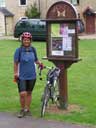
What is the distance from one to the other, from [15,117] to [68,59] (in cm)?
170

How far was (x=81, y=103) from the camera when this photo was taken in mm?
12336

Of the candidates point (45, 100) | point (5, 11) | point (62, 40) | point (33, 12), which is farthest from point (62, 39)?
point (5, 11)

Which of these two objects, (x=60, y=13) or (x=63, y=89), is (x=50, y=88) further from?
(x=60, y=13)

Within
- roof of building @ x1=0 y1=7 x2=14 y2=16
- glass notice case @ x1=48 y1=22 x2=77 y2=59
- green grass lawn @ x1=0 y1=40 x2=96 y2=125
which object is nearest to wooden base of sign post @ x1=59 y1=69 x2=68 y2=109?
green grass lawn @ x1=0 y1=40 x2=96 y2=125

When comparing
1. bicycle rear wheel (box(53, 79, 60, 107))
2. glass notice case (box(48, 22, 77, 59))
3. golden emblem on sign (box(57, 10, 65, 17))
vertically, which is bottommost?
bicycle rear wheel (box(53, 79, 60, 107))

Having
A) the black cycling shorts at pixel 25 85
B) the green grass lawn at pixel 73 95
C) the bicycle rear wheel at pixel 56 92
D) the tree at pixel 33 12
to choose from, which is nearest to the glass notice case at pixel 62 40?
the bicycle rear wheel at pixel 56 92

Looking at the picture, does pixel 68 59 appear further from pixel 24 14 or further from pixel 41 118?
pixel 24 14

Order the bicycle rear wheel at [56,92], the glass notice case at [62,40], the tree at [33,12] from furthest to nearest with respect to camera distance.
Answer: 1. the tree at [33,12]
2. the bicycle rear wheel at [56,92]
3. the glass notice case at [62,40]

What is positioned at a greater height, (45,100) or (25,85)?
(25,85)

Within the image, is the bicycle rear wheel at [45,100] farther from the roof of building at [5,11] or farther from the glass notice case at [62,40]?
the roof of building at [5,11]

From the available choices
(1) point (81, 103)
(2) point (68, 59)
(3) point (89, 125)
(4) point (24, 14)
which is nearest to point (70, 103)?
(1) point (81, 103)

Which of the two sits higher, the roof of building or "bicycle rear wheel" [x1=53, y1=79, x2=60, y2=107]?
the roof of building

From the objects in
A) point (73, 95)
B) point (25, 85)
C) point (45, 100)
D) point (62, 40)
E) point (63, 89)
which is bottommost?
point (73, 95)

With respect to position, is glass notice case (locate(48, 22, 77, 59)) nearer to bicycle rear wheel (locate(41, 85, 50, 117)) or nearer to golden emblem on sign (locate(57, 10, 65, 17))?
golden emblem on sign (locate(57, 10, 65, 17))
